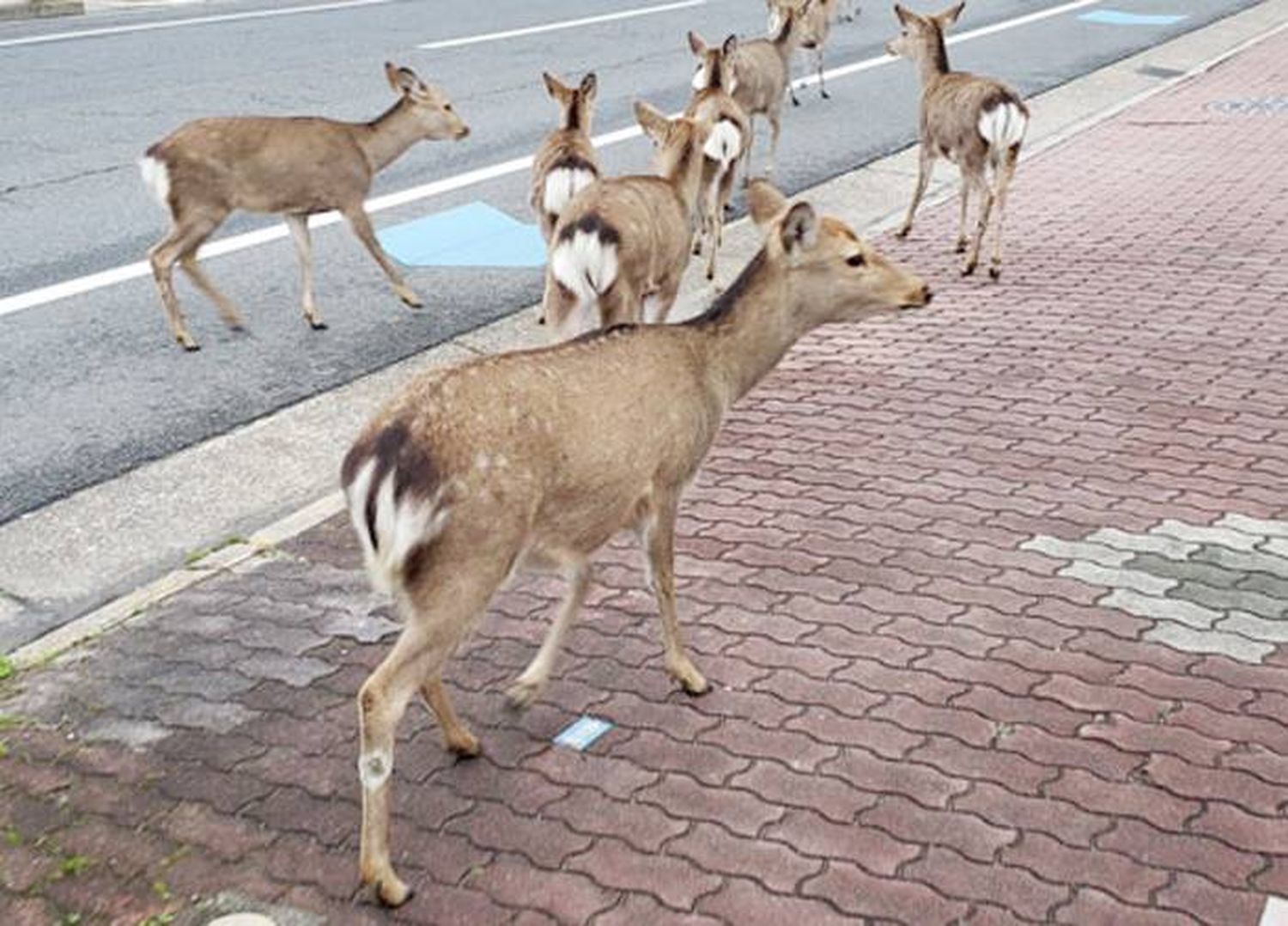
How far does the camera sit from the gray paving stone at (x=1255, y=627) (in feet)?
17.5

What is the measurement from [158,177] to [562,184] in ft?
7.11

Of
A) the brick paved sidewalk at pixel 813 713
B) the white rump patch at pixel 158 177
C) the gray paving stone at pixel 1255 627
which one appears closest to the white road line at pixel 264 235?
the white rump patch at pixel 158 177

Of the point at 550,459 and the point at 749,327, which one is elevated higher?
the point at 550,459

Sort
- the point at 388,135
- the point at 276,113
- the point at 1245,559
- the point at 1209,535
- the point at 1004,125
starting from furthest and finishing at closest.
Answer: the point at 276,113, the point at 1004,125, the point at 388,135, the point at 1209,535, the point at 1245,559

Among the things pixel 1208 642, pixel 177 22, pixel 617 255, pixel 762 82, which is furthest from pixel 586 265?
pixel 177 22

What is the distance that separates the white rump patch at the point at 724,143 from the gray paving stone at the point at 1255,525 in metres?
4.39

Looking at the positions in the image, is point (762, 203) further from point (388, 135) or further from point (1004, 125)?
point (1004, 125)

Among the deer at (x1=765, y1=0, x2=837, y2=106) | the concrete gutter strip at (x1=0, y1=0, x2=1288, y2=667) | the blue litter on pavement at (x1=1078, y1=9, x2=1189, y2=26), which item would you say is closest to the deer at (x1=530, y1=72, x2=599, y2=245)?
the concrete gutter strip at (x1=0, y1=0, x2=1288, y2=667)

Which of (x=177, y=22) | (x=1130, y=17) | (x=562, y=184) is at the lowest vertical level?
(x=1130, y=17)

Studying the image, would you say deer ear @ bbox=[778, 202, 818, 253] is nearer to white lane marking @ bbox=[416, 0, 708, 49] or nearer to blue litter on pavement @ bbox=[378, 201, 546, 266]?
blue litter on pavement @ bbox=[378, 201, 546, 266]

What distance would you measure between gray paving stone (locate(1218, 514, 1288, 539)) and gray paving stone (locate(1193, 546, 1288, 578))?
0.51 ft

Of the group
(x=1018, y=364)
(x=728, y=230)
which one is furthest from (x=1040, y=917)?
(x=728, y=230)

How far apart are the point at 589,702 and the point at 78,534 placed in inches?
96.5

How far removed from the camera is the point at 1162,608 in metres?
5.55
